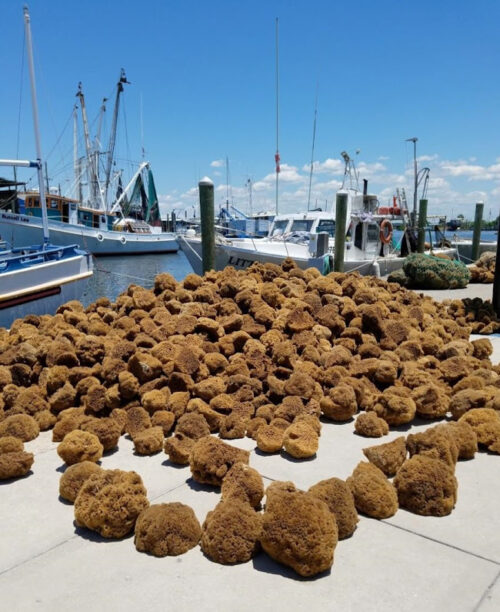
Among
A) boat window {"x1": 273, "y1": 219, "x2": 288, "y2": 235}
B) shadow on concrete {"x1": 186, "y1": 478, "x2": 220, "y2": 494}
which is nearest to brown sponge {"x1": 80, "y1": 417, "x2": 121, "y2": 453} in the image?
shadow on concrete {"x1": 186, "y1": 478, "x2": 220, "y2": 494}

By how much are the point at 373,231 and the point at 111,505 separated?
49.7 ft

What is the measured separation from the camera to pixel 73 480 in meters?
2.85

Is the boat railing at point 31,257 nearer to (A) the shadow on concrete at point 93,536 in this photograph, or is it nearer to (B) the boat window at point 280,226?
(A) the shadow on concrete at point 93,536

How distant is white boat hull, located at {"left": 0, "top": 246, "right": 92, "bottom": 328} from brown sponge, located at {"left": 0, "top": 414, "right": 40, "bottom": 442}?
5.58 metres

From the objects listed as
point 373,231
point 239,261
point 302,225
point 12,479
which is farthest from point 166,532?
point 302,225

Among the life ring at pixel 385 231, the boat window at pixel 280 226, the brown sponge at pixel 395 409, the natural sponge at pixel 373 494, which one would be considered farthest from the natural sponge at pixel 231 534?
the boat window at pixel 280 226

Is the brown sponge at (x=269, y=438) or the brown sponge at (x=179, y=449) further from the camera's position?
the brown sponge at (x=269, y=438)

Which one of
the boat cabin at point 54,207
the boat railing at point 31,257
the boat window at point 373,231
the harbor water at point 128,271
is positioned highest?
the boat cabin at point 54,207

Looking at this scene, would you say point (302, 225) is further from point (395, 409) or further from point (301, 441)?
point (301, 441)

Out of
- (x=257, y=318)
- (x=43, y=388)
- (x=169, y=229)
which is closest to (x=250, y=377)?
(x=257, y=318)

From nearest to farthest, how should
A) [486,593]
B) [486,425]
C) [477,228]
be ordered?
[486,593] < [486,425] < [477,228]

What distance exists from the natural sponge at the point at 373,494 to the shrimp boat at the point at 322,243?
1137cm

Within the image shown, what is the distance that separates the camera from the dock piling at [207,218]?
33.0 feet

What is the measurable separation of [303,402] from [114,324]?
7.90 ft
